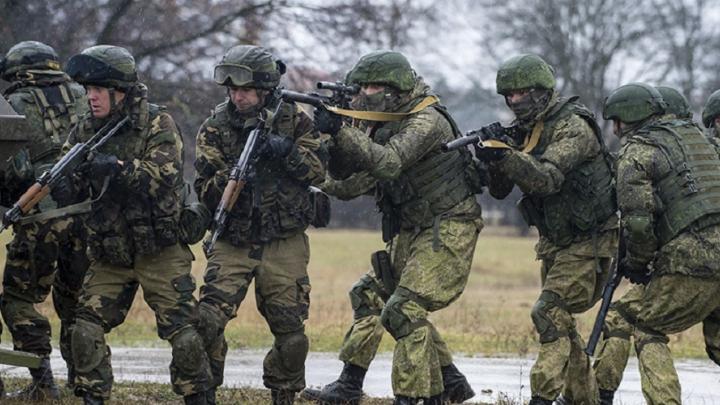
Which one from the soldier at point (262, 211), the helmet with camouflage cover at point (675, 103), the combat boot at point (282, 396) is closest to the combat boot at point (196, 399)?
the soldier at point (262, 211)

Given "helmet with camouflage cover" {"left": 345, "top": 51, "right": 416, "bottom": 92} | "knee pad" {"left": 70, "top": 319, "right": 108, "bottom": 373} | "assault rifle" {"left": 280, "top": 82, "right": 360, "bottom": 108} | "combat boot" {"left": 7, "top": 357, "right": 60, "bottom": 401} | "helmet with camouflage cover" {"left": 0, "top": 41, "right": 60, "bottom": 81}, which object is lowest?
"combat boot" {"left": 7, "top": 357, "right": 60, "bottom": 401}

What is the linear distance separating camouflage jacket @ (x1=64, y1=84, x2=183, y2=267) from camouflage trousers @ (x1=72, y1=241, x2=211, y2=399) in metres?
0.13

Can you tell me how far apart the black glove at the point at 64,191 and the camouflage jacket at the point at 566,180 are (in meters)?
2.60

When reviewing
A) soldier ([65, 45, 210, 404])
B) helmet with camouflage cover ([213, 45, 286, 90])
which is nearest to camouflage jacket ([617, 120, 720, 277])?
helmet with camouflage cover ([213, 45, 286, 90])

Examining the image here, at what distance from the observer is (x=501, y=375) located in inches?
461

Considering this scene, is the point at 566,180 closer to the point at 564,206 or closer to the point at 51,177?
the point at 564,206

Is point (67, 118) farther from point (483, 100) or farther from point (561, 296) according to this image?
point (483, 100)

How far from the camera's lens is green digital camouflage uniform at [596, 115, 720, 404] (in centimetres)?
838

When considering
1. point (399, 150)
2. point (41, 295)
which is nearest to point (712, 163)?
point (399, 150)

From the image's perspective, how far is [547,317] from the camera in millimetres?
9062

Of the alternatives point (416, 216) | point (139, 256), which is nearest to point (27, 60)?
point (139, 256)

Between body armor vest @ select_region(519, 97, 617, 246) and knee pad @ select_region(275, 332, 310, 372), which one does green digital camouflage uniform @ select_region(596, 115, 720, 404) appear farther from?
knee pad @ select_region(275, 332, 310, 372)

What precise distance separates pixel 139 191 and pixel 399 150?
1.60 meters

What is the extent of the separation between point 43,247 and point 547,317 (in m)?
3.49
